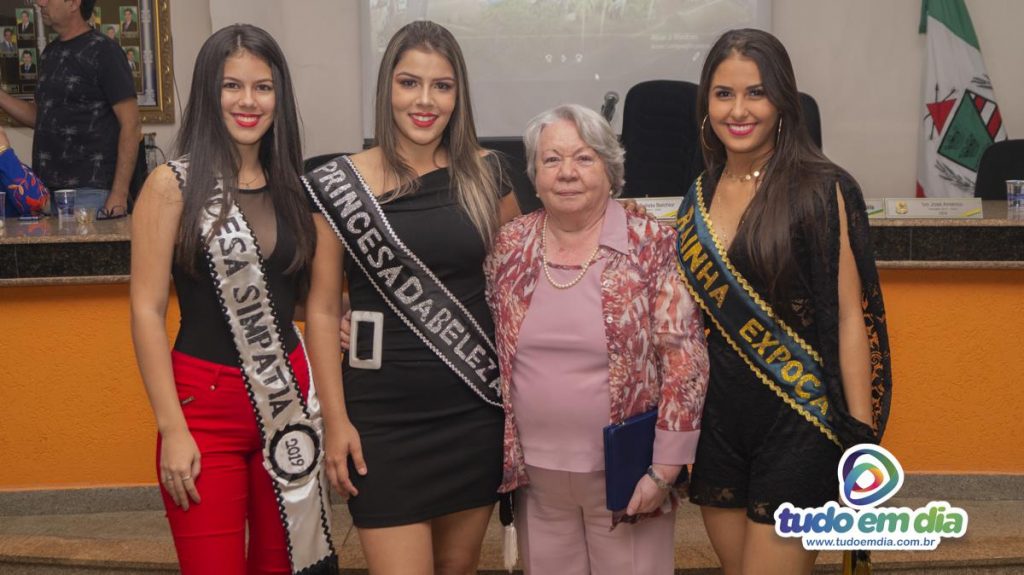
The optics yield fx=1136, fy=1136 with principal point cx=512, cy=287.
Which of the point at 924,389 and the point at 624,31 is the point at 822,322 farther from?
the point at 624,31

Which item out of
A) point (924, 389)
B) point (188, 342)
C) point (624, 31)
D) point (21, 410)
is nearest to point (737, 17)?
point (624, 31)

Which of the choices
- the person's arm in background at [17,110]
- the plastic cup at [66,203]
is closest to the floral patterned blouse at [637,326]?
the plastic cup at [66,203]

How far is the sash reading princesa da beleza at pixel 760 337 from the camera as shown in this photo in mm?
1887

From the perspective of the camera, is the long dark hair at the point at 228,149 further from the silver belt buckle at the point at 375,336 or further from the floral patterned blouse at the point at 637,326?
the floral patterned blouse at the point at 637,326

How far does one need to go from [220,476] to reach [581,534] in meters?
0.63

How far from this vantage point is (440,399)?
199 centimetres

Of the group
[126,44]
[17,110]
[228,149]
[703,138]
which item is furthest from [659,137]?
[126,44]

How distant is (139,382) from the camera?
9.87 feet

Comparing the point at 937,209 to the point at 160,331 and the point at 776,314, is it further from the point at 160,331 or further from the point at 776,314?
the point at 160,331

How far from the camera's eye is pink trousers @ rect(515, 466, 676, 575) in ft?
6.43

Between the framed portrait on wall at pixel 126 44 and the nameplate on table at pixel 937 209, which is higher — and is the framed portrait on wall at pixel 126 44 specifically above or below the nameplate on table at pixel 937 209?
above

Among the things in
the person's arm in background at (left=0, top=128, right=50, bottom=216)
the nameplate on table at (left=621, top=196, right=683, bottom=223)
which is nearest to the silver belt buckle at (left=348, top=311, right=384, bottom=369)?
the nameplate on table at (left=621, top=196, right=683, bottom=223)

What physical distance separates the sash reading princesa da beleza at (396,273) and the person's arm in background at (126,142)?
2343 mm

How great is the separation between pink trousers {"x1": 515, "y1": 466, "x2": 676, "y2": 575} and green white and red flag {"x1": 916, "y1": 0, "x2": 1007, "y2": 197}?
3.98 meters
